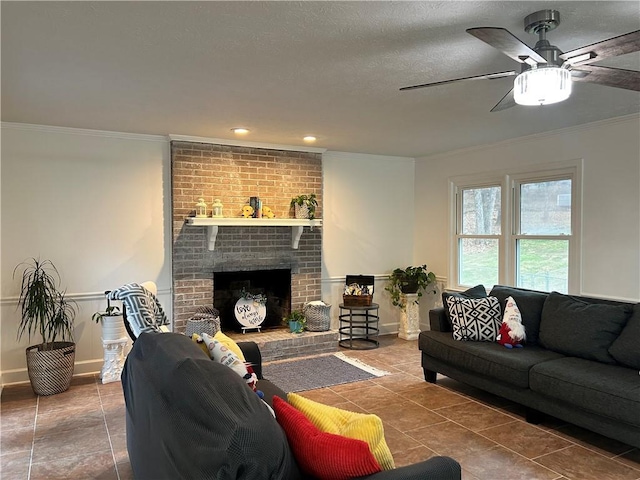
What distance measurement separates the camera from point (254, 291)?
18.5ft

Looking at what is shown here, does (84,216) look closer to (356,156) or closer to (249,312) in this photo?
(249,312)

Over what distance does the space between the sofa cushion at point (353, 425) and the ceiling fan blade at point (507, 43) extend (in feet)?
4.78

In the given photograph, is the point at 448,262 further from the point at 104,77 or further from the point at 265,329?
the point at 104,77

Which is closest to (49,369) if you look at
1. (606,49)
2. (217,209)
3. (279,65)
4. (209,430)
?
(217,209)

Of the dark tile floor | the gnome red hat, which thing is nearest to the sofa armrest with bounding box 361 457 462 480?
the dark tile floor

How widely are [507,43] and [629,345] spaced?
93.8 inches

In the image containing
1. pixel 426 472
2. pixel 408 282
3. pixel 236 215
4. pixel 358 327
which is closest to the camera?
pixel 426 472

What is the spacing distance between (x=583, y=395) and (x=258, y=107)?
9.91ft

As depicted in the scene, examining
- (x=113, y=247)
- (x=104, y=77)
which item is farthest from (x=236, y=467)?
(x=113, y=247)

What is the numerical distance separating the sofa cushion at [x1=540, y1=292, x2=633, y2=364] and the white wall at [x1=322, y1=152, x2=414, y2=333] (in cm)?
264

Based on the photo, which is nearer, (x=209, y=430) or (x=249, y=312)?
(x=209, y=430)

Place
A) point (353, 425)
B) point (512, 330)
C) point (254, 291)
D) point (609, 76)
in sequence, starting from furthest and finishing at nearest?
point (254, 291)
point (512, 330)
point (609, 76)
point (353, 425)

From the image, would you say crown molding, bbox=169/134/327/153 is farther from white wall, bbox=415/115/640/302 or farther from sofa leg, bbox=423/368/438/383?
sofa leg, bbox=423/368/438/383

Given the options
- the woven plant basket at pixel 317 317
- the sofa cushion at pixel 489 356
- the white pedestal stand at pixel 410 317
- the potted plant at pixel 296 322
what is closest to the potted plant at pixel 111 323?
the potted plant at pixel 296 322
